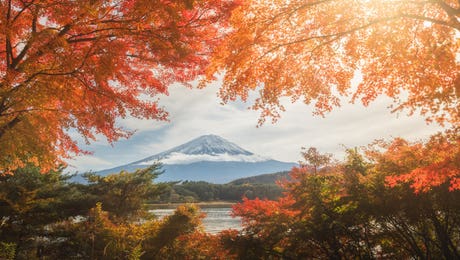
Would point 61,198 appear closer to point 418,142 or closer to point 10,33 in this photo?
point 10,33

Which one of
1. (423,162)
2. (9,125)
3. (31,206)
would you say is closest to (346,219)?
(423,162)

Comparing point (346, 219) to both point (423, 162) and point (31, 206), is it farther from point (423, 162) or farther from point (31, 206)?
point (31, 206)

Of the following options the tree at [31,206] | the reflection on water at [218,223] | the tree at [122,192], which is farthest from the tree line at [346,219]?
the reflection on water at [218,223]

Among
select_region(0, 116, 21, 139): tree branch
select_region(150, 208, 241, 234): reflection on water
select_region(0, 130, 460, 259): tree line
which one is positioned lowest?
select_region(150, 208, 241, 234): reflection on water

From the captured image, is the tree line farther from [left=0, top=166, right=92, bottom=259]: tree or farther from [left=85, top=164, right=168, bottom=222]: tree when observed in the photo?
[left=85, top=164, right=168, bottom=222]: tree

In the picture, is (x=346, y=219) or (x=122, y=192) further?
(x=122, y=192)

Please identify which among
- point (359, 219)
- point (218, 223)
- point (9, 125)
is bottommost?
point (218, 223)

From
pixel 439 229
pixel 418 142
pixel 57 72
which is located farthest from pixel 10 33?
pixel 439 229

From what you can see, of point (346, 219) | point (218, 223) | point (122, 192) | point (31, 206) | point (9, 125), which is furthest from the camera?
point (218, 223)

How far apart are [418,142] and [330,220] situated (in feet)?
9.70

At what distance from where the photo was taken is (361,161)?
893cm

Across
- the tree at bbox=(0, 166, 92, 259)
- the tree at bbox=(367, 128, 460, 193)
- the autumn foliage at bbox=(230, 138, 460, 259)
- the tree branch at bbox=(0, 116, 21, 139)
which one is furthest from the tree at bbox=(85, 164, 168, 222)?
the tree at bbox=(367, 128, 460, 193)

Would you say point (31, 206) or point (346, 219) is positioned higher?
point (31, 206)

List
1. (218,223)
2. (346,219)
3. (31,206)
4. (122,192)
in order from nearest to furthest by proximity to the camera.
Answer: (346,219) → (31,206) → (122,192) → (218,223)
